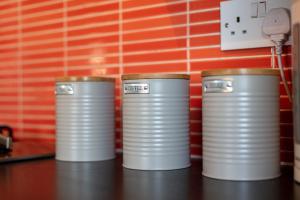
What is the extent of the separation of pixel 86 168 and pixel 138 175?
14 centimetres

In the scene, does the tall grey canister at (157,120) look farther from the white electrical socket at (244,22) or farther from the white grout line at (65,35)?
the white grout line at (65,35)

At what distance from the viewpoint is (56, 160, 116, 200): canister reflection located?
0.67 meters

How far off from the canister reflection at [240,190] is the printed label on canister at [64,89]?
0.38m

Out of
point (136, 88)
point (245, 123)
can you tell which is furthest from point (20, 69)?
point (245, 123)

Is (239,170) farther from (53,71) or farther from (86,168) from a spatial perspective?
(53,71)

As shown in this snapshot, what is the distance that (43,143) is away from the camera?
1.27 m

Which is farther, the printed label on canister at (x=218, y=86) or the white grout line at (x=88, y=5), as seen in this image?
the white grout line at (x=88, y=5)

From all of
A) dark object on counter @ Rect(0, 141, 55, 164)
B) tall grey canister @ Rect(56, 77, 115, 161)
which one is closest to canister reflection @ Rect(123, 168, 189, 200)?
tall grey canister @ Rect(56, 77, 115, 161)

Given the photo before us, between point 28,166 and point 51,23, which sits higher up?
point 51,23

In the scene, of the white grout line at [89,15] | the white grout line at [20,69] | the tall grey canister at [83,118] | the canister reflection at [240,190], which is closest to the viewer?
the canister reflection at [240,190]

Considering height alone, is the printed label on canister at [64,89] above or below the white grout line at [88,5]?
below

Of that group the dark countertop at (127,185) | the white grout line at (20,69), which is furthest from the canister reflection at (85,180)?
the white grout line at (20,69)

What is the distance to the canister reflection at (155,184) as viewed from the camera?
2.18ft

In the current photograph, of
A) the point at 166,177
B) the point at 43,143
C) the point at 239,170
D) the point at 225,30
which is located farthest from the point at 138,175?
the point at 43,143
